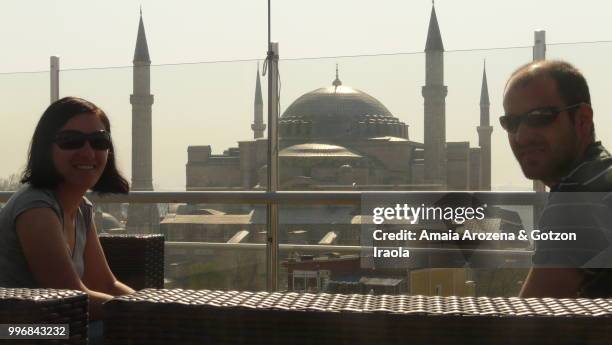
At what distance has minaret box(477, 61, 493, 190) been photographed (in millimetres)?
4402

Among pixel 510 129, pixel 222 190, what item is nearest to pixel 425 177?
pixel 222 190

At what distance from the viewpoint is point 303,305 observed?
1323 mm

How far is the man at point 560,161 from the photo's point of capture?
1.49 m

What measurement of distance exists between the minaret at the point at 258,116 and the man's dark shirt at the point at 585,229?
121 inches

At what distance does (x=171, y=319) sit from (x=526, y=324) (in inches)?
19.9

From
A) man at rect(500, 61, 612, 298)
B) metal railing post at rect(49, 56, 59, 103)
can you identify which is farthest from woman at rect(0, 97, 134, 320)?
metal railing post at rect(49, 56, 59, 103)

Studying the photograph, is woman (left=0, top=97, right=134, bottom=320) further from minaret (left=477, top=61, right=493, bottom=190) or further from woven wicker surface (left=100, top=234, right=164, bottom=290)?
minaret (left=477, top=61, right=493, bottom=190)

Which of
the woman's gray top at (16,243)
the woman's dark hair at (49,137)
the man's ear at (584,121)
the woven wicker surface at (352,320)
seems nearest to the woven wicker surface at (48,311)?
the woven wicker surface at (352,320)

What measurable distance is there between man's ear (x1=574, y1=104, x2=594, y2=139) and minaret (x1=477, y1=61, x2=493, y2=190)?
270 cm

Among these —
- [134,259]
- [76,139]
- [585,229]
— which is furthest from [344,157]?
[585,229]

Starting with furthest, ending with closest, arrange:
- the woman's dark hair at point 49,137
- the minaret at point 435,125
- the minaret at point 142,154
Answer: the minaret at point 142,154
the minaret at point 435,125
the woman's dark hair at point 49,137

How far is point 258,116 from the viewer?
466 cm

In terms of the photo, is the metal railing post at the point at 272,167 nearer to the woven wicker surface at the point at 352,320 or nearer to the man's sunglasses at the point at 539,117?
the man's sunglasses at the point at 539,117

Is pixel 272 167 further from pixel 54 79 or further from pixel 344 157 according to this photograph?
pixel 54 79
